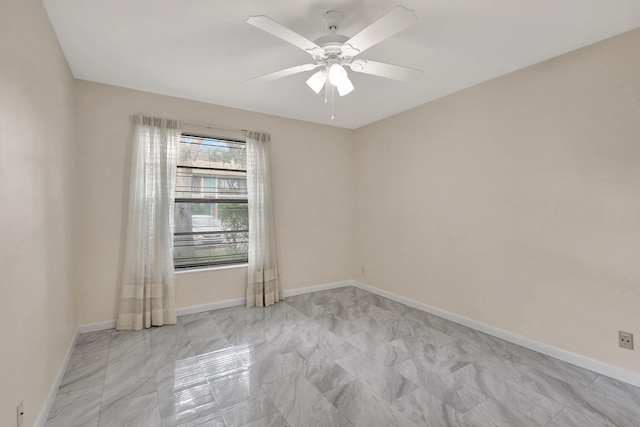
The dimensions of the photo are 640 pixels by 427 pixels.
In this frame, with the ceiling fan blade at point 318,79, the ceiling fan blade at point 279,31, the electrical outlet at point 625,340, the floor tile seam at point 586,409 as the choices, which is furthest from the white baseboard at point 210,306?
the electrical outlet at point 625,340

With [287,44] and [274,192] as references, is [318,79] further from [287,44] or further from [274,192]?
[274,192]

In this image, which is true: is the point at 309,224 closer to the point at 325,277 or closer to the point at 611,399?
the point at 325,277

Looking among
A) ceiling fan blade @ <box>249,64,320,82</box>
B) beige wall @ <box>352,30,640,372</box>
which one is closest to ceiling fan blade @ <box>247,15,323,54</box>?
ceiling fan blade @ <box>249,64,320,82</box>

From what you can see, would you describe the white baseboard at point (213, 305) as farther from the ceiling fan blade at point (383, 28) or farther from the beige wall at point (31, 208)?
the ceiling fan blade at point (383, 28)

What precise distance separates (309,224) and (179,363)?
249cm

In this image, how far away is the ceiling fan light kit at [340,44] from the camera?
159 centimetres

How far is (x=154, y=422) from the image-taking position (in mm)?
1767

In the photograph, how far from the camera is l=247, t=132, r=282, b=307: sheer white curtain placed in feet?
12.6

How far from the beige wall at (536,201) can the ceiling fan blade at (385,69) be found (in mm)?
1358

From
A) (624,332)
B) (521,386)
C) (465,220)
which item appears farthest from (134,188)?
(624,332)

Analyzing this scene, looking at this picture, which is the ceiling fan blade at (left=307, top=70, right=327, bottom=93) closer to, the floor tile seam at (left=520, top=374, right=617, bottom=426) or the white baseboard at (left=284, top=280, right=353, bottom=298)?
the floor tile seam at (left=520, top=374, right=617, bottom=426)

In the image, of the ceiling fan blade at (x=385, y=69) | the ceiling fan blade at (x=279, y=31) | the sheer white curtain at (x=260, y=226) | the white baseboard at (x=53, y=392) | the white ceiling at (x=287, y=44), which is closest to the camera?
the ceiling fan blade at (x=279, y=31)

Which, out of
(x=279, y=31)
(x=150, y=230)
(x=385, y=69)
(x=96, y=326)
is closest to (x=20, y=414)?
(x=96, y=326)

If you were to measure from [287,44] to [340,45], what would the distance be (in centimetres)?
57
